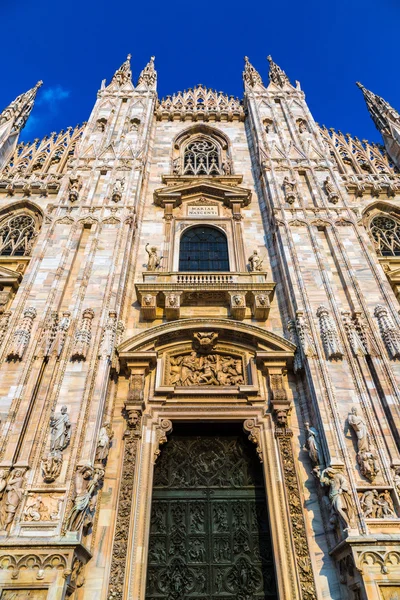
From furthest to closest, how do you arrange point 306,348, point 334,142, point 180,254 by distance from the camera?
point 334,142
point 180,254
point 306,348

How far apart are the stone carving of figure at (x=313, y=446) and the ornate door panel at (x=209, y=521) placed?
55.7 inches

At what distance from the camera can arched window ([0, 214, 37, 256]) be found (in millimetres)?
14707

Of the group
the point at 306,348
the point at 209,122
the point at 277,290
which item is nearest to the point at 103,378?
the point at 306,348

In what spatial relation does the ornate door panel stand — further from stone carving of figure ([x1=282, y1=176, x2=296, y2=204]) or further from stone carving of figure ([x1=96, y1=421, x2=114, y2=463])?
stone carving of figure ([x1=282, y1=176, x2=296, y2=204])

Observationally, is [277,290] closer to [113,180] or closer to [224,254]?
[224,254]

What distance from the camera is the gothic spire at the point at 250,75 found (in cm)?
2152

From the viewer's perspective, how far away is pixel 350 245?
12984mm

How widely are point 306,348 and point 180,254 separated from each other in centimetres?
595

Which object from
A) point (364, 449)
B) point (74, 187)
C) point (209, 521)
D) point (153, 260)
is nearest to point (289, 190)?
point (153, 260)

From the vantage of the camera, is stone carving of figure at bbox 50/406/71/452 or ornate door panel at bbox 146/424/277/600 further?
stone carving of figure at bbox 50/406/71/452

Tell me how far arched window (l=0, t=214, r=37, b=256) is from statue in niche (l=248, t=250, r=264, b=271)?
765 cm

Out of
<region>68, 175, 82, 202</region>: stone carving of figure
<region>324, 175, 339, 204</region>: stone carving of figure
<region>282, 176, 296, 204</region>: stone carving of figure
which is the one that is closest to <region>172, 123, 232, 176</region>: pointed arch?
<region>282, 176, 296, 204</region>: stone carving of figure

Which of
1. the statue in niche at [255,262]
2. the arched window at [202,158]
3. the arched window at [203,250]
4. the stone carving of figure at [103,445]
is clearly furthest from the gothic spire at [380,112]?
the stone carving of figure at [103,445]

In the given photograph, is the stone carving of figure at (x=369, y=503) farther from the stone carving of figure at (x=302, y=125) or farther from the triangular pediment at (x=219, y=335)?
the stone carving of figure at (x=302, y=125)
